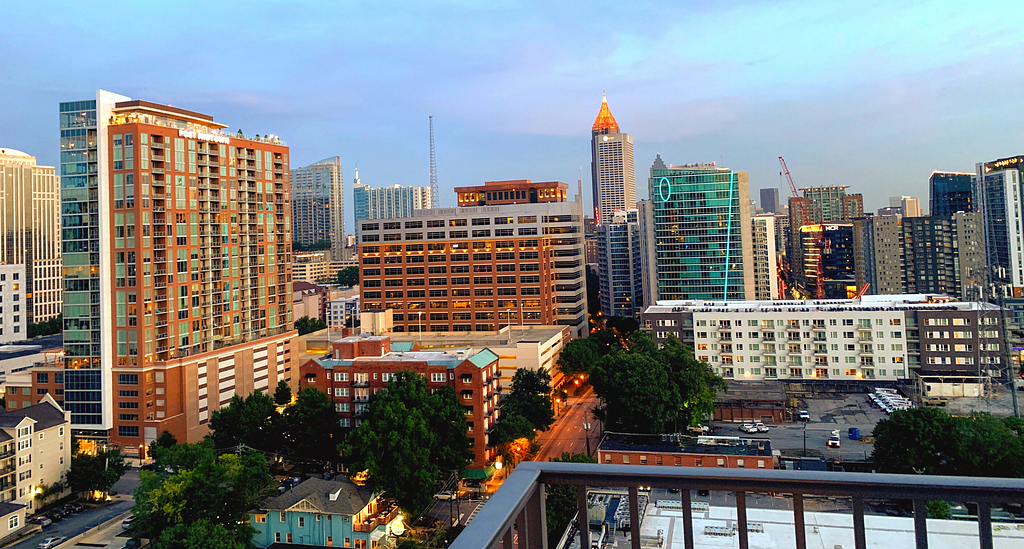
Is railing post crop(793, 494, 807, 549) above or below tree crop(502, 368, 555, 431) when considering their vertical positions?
above

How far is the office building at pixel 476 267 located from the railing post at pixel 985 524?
48.0 m

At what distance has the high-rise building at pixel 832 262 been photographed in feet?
274

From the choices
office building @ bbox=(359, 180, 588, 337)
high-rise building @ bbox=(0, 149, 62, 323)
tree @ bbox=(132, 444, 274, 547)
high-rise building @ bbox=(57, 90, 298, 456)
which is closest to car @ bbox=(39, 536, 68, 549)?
tree @ bbox=(132, 444, 274, 547)

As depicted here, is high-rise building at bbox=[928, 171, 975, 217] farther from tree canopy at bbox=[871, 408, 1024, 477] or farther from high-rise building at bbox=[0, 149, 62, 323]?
high-rise building at bbox=[0, 149, 62, 323]

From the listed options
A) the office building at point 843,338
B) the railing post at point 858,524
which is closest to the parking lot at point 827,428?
the office building at point 843,338

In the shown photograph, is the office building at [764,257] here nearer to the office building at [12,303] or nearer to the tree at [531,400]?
the tree at [531,400]

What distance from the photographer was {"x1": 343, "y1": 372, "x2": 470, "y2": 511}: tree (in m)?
22.5

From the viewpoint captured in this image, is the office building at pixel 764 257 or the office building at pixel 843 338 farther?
the office building at pixel 764 257

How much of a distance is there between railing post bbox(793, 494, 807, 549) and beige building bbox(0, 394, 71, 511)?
97.2 ft

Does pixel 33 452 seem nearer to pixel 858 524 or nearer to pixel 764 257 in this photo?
pixel 858 524

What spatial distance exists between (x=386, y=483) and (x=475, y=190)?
40.6m

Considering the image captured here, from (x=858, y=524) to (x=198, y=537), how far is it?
20019 mm

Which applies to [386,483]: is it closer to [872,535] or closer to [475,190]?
[872,535]

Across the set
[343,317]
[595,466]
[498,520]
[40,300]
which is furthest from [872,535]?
[40,300]
